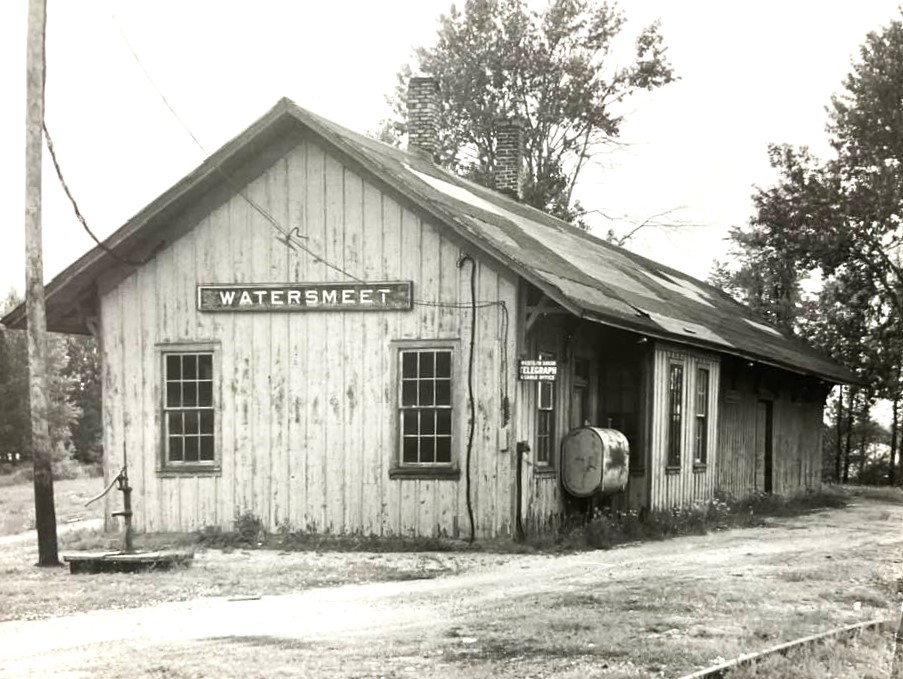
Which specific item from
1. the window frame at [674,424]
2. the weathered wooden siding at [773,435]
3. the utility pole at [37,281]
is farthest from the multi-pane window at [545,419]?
the weathered wooden siding at [773,435]

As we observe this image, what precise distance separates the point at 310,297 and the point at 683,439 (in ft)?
22.5

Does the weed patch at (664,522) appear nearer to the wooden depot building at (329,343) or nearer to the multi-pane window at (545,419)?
the wooden depot building at (329,343)

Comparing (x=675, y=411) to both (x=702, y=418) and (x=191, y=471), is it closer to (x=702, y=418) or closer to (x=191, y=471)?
(x=702, y=418)

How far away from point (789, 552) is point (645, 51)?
27.5 meters

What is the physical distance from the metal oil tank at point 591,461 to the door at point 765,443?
9336 mm

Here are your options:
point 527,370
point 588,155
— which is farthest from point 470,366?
point 588,155

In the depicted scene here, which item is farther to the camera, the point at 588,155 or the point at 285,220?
the point at 588,155

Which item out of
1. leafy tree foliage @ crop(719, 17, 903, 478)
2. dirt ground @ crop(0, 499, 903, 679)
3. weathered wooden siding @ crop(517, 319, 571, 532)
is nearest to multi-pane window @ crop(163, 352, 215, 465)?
weathered wooden siding @ crop(517, 319, 571, 532)

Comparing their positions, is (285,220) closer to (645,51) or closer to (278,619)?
(278,619)

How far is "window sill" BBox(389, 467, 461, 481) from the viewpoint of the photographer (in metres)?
15.2

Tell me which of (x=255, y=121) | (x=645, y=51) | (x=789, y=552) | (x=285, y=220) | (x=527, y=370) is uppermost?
(x=645, y=51)

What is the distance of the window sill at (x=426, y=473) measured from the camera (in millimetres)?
15195

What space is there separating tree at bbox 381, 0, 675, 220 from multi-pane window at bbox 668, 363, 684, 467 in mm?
19111

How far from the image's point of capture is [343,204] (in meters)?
15.7
